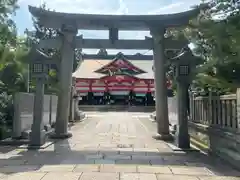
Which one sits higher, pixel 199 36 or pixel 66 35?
pixel 66 35

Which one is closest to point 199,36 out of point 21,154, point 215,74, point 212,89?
point 215,74

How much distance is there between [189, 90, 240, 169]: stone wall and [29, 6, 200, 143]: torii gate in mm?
1386

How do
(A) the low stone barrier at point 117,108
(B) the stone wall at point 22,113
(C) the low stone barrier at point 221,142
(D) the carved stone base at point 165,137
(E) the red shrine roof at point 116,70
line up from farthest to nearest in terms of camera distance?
(E) the red shrine roof at point 116,70, (A) the low stone barrier at point 117,108, (D) the carved stone base at point 165,137, (B) the stone wall at point 22,113, (C) the low stone barrier at point 221,142

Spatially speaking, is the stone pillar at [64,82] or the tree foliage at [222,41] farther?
the stone pillar at [64,82]

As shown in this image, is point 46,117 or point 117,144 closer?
point 117,144

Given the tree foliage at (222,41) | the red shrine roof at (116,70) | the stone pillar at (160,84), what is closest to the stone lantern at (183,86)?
the tree foliage at (222,41)

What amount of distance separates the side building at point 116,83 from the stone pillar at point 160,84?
28250mm

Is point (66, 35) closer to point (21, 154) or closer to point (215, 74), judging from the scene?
point (21, 154)

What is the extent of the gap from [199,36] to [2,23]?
6432 mm

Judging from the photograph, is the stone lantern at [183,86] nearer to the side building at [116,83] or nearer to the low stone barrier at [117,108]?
the low stone barrier at [117,108]

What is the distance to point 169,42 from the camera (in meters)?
11.9

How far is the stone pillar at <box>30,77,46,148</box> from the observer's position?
9.21 metres

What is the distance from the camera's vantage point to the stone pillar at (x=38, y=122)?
9.21 metres

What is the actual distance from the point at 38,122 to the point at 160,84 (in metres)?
4.77
